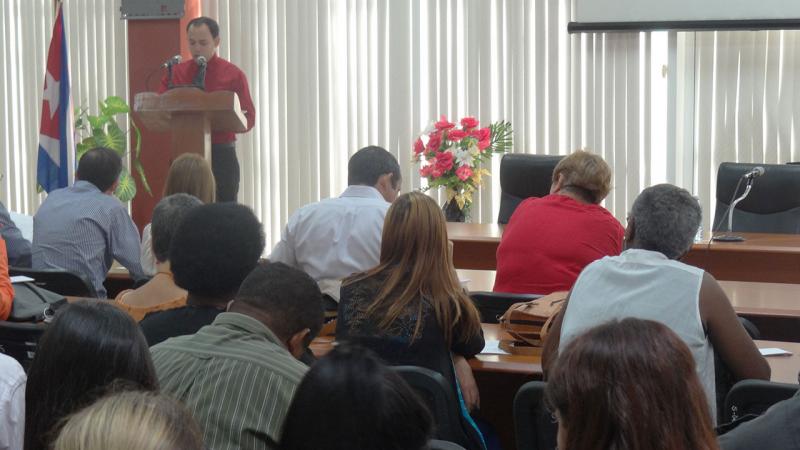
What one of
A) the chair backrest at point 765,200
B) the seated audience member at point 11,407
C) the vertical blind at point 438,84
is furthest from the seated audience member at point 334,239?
the vertical blind at point 438,84

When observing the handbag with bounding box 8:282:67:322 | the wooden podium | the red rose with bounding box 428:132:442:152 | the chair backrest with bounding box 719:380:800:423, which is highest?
the wooden podium

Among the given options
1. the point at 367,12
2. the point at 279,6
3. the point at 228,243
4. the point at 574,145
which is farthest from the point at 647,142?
the point at 228,243

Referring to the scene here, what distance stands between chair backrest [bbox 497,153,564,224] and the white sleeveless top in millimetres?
3667

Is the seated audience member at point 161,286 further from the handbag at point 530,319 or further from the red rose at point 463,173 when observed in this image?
the red rose at point 463,173

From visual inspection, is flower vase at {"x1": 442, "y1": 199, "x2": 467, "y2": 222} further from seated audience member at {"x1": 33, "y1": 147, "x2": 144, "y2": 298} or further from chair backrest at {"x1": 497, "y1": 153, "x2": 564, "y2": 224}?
seated audience member at {"x1": 33, "y1": 147, "x2": 144, "y2": 298}

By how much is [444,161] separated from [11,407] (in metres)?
5.20

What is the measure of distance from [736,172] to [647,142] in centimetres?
159

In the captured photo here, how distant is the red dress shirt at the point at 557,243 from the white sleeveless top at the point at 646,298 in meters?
1.26

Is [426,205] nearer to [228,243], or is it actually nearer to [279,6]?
[228,243]

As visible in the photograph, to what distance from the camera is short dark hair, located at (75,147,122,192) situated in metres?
4.89

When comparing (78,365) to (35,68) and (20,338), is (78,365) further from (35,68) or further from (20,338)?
(35,68)

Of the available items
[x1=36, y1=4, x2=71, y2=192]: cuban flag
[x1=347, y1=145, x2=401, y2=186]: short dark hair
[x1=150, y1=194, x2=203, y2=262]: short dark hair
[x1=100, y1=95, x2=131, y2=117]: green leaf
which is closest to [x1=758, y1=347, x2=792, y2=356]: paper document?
[x1=347, y1=145, x2=401, y2=186]: short dark hair

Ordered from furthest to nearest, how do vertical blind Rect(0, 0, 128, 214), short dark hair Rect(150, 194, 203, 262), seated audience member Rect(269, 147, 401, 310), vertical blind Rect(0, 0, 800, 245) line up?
1. vertical blind Rect(0, 0, 128, 214)
2. vertical blind Rect(0, 0, 800, 245)
3. seated audience member Rect(269, 147, 401, 310)
4. short dark hair Rect(150, 194, 203, 262)

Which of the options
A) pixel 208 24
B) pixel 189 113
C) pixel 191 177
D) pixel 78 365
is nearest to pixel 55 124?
pixel 208 24
